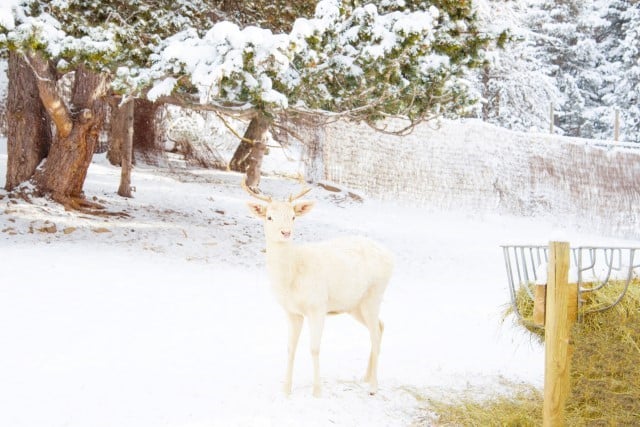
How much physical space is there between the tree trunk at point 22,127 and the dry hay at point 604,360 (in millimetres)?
7182

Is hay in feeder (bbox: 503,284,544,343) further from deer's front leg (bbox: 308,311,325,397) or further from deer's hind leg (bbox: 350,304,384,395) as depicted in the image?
deer's front leg (bbox: 308,311,325,397)

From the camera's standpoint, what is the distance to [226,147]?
1847 centimetres

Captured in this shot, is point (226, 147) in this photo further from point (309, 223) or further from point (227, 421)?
point (227, 421)

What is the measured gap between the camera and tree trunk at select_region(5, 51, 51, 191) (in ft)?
30.4

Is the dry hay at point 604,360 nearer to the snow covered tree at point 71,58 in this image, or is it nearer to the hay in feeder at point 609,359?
the hay in feeder at point 609,359

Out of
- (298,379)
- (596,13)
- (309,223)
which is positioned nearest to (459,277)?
(309,223)

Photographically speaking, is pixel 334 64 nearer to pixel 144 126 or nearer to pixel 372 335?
pixel 372 335

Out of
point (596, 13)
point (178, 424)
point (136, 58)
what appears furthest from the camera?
point (596, 13)

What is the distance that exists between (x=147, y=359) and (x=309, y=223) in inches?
233

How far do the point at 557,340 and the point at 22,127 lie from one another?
26.1 ft

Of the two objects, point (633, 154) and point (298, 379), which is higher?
point (633, 154)

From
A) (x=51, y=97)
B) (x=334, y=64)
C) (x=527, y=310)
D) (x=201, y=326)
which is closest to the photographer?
(x=527, y=310)

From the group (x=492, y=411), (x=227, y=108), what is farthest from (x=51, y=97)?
(x=492, y=411)

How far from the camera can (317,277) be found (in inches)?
170
